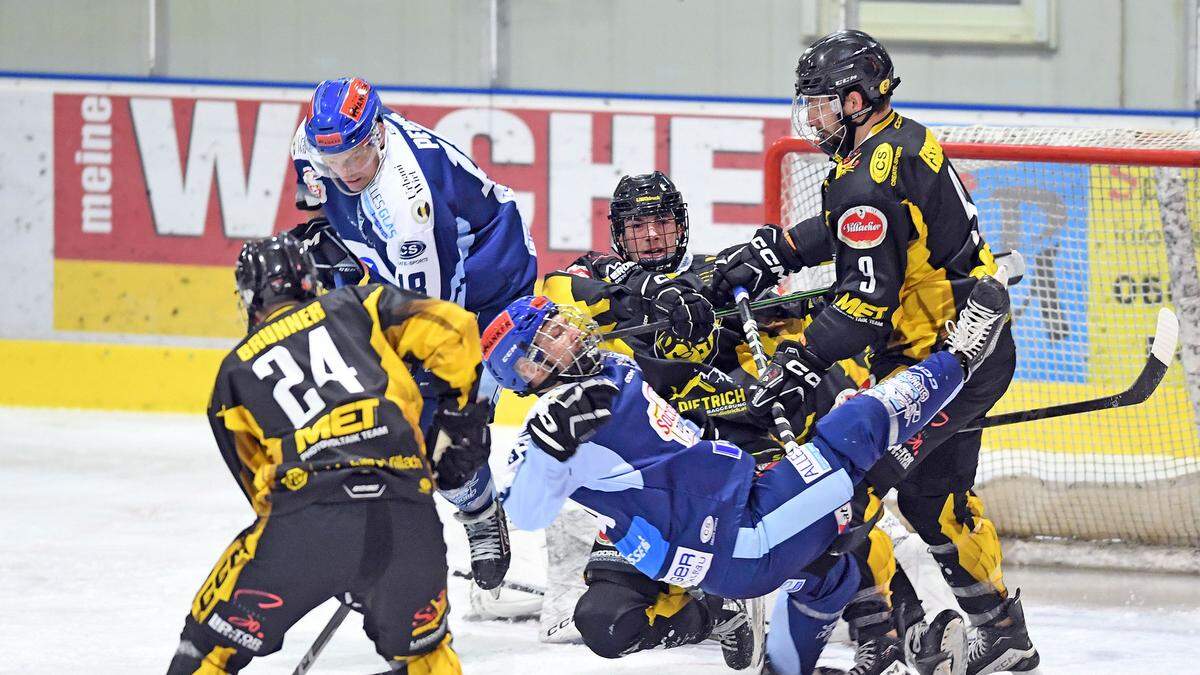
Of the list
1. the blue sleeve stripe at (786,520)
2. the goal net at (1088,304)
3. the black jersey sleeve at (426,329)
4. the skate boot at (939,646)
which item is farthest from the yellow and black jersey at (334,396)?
the goal net at (1088,304)

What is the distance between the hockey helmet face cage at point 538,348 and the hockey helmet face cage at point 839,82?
84 cm

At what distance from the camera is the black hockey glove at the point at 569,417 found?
9.26ft

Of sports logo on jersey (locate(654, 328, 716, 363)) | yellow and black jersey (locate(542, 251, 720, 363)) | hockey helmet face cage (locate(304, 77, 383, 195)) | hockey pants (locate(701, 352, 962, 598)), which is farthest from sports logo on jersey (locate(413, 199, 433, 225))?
hockey pants (locate(701, 352, 962, 598))

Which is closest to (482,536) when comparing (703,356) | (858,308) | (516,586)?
(516,586)

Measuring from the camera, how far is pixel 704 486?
3.00 m

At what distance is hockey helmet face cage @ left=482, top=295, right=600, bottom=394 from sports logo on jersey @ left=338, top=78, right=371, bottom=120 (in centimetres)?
96

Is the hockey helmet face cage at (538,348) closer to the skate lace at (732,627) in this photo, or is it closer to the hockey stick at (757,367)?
the hockey stick at (757,367)

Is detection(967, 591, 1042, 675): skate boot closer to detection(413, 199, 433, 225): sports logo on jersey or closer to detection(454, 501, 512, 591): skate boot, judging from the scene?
detection(454, 501, 512, 591): skate boot

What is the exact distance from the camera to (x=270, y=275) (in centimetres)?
279

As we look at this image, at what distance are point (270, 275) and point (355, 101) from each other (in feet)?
3.30

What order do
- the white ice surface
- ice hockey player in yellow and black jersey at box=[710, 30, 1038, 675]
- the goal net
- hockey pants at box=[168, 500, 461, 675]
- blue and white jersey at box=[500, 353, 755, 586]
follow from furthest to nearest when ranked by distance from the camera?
the goal net → the white ice surface → ice hockey player in yellow and black jersey at box=[710, 30, 1038, 675] → blue and white jersey at box=[500, 353, 755, 586] → hockey pants at box=[168, 500, 461, 675]

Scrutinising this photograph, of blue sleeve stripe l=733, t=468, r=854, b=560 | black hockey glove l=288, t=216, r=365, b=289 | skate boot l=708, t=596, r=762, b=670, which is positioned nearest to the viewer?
blue sleeve stripe l=733, t=468, r=854, b=560

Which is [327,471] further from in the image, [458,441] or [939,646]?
[939,646]

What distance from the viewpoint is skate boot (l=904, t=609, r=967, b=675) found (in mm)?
3410
